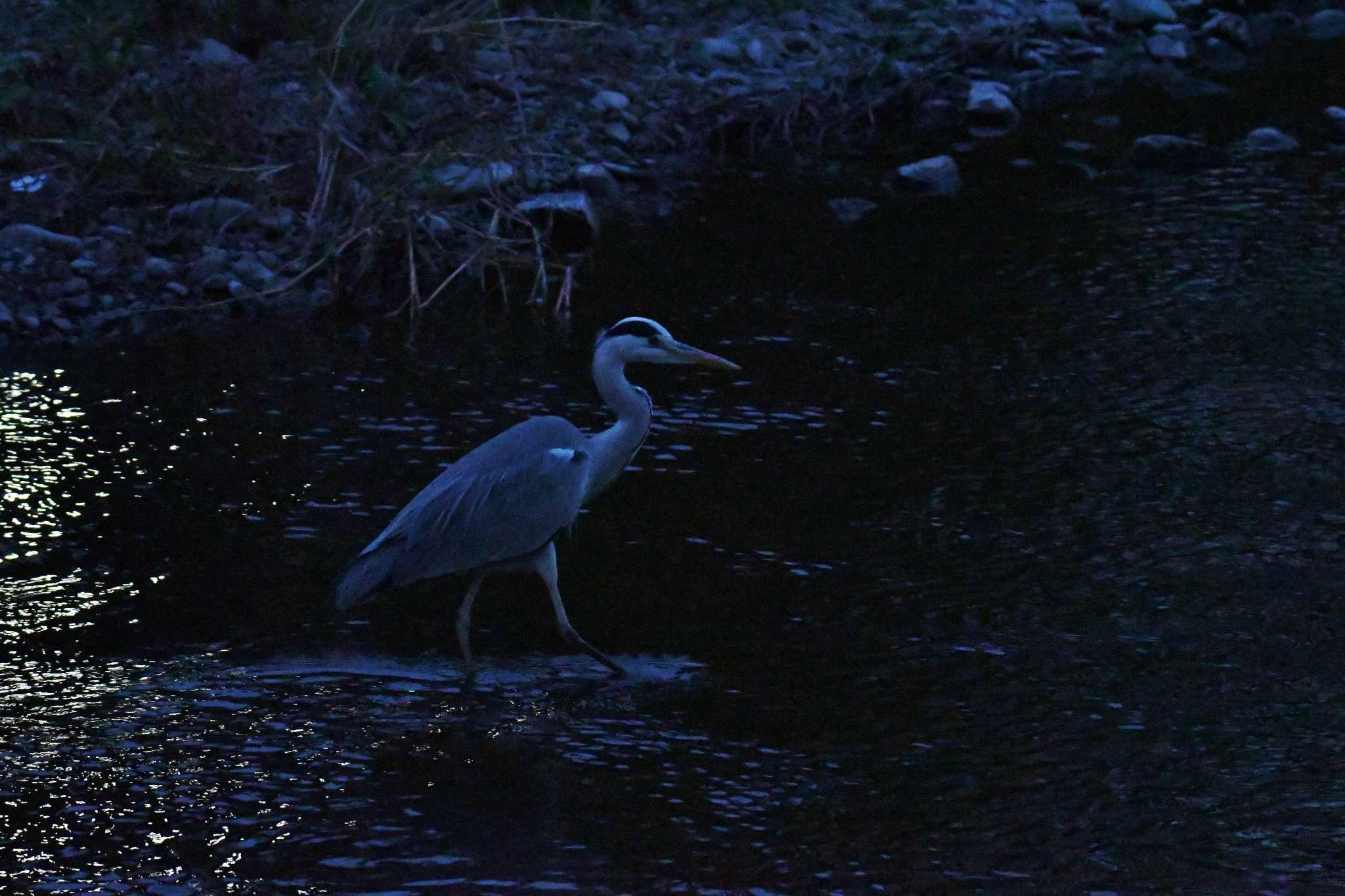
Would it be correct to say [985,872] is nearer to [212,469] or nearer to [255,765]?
[255,765]

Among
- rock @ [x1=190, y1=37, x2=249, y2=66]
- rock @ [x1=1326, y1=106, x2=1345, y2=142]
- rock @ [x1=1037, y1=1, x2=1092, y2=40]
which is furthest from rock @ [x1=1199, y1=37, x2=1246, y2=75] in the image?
rock @ [x1=190, y1=37, x2=249, y2=66]

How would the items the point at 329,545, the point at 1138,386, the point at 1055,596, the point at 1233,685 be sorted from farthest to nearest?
the point at 1138,386 < the point at 329,545 < the point at 1055,596 < the point at 1233,685

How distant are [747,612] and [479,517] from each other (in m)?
1.13

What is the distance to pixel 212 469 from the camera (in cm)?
901

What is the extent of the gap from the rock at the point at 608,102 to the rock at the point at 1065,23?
514 centimetres

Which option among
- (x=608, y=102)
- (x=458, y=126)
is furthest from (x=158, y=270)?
(x=608, y=102)

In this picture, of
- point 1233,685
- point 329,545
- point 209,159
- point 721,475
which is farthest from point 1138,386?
point 209,159

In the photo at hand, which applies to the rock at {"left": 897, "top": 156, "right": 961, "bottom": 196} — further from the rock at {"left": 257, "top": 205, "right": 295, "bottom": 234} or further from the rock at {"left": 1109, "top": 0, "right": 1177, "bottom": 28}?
the rock at {"left": 1109, "top": 0, "right": 1177, "bottom": 28}

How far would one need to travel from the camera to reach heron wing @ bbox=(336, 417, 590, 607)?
7.12 m

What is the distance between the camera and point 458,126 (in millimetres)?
13906

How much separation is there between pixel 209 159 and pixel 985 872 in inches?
341

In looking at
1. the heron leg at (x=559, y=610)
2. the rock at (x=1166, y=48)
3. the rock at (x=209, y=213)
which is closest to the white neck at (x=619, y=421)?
the heron leg at (x=559, y=610)

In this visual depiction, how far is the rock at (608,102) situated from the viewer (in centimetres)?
1512

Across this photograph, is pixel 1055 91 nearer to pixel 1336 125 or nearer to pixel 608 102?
pixel 1336 125
